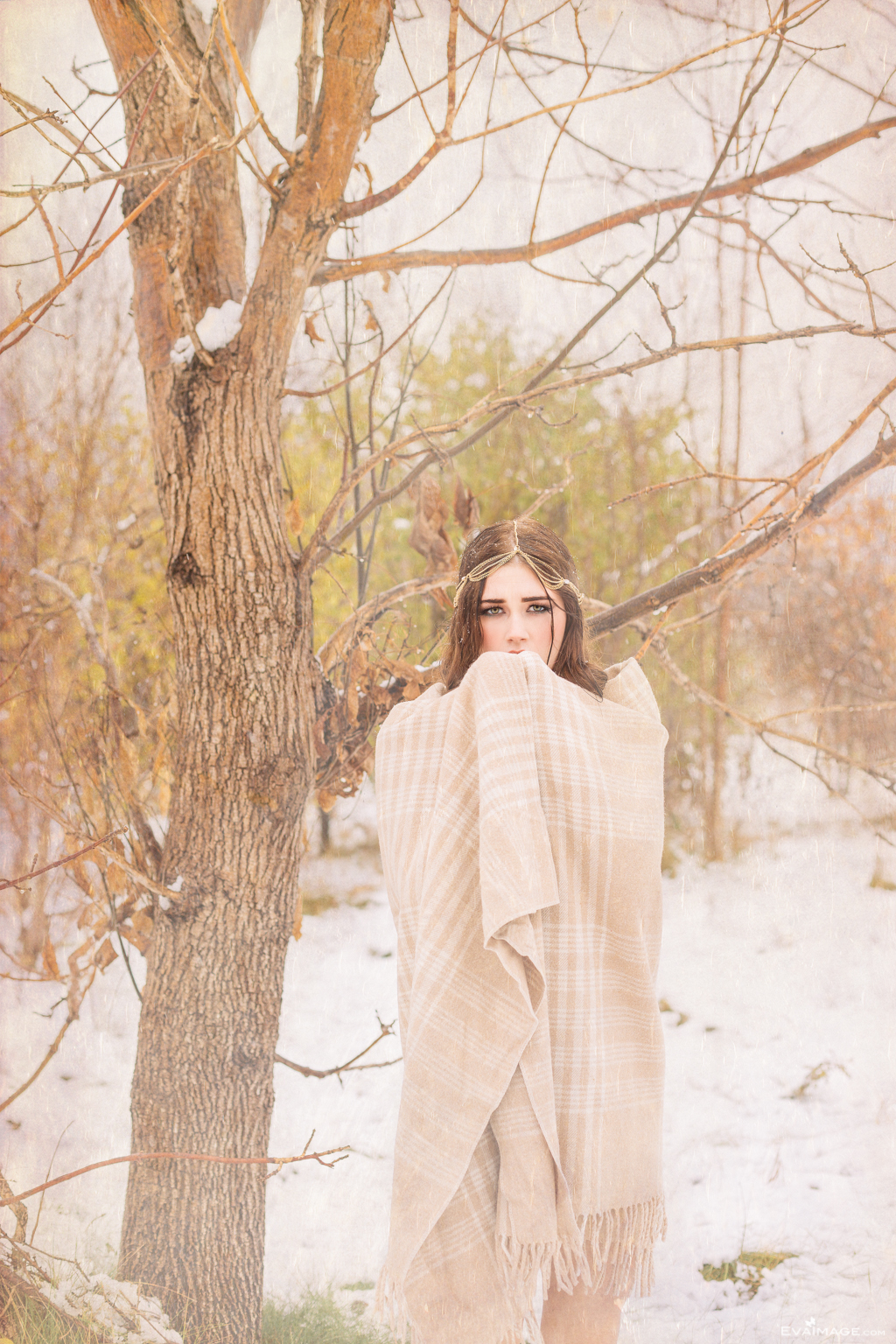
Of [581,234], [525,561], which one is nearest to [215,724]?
[525,561]

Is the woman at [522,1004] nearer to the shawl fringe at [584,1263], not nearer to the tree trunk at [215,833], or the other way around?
the shawl fringe at [584,1263]

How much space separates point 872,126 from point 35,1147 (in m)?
2.73

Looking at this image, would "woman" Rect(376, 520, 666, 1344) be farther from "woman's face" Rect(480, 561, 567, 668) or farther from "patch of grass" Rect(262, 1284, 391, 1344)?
"patch of grass" Rect(262, 1284, 391, 1344)

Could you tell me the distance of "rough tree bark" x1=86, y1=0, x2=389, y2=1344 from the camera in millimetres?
1562

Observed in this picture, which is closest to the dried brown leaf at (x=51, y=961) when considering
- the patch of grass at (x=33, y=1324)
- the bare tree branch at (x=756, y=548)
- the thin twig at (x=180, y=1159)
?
the thin twig at (x=180, y=1159)

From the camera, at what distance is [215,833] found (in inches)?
62.2

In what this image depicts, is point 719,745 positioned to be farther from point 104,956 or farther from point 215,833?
point 104,956

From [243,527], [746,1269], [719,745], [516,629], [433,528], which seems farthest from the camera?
[719,745]

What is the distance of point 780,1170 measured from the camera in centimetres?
193

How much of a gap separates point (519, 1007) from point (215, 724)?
776mm

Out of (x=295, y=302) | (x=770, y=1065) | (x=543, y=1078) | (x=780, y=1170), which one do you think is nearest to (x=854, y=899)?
(x=770, y=1065)

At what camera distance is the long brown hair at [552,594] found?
141 centimetres

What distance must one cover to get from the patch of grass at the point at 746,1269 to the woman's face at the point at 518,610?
1449mm

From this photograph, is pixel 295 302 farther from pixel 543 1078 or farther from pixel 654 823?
pixel 543 1078
